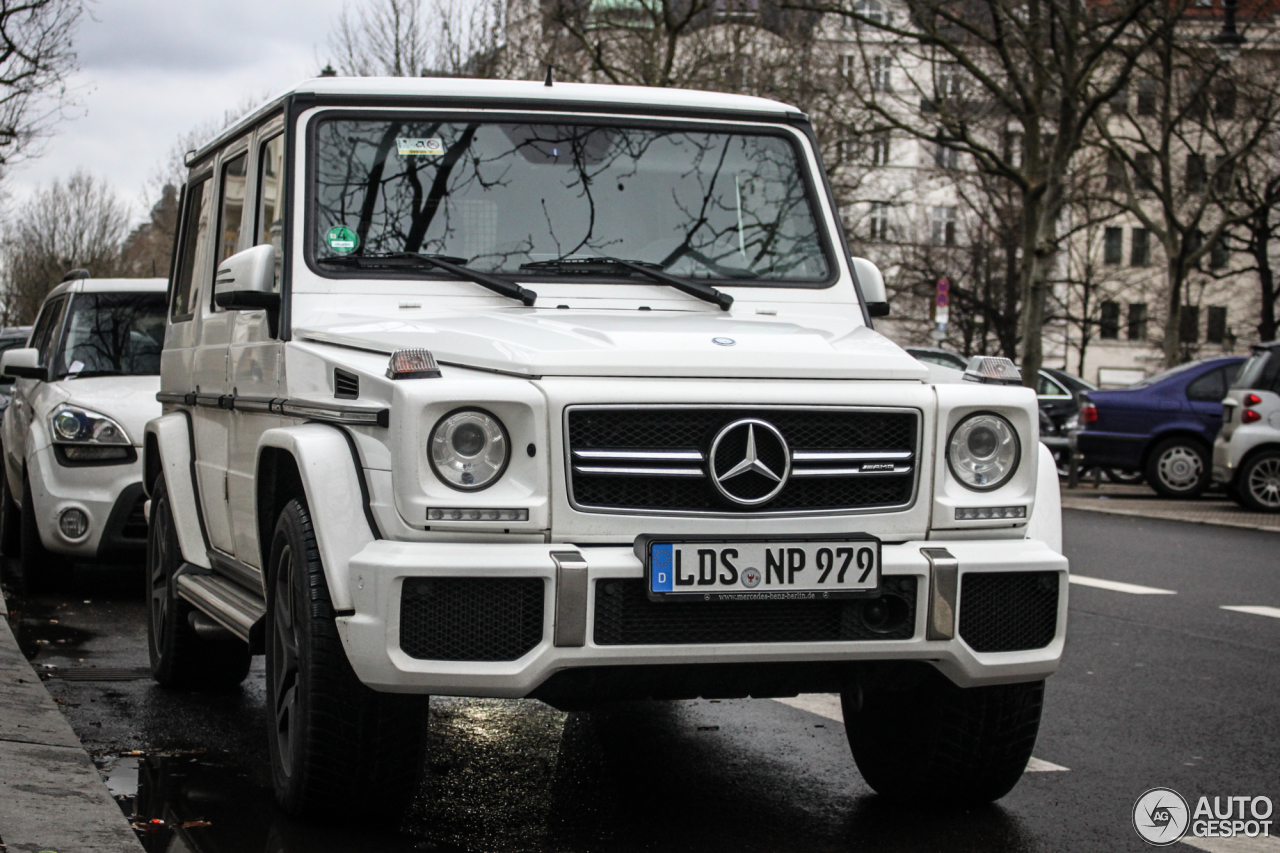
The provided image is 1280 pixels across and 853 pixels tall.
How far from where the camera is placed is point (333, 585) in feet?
13.4

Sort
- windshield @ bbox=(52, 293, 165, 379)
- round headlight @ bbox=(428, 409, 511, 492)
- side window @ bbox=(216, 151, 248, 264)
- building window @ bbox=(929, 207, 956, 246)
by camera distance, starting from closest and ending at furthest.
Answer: round headlight @ bbox=(428, 409, 511, 492)
side window @ bbox=(216, 151, 248, 264)
windshield @ bbox=(52, 293, 165, 379)
building window @ bbox=(929, 207, 956, 246)

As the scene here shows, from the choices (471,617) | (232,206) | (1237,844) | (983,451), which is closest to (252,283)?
(232,206)

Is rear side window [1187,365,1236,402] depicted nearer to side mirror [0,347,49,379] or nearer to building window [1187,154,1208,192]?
side mirror [0,347,49,379]

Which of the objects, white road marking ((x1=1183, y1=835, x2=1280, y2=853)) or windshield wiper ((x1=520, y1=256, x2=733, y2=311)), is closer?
white road marking ((x1=1183, y1=835, x2=1280, y2=853))

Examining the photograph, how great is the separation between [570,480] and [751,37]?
31.8 meters

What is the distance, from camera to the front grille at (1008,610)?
4.21m

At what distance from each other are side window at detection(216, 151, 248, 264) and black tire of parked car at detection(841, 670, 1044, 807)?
287 centimetres

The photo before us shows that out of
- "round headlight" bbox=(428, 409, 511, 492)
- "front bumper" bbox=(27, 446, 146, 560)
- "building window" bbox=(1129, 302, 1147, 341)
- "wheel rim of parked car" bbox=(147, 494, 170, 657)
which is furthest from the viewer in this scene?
"building window" bbox=(1129, 302, 1147, 341)

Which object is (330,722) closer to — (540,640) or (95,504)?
(540,640)

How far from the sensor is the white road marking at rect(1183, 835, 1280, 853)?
4.48 metres

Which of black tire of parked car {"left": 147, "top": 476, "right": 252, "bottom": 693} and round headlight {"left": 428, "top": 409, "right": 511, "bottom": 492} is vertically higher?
round headlight {"left": 428, "top": 409, "right": 511, "bottom": 492}

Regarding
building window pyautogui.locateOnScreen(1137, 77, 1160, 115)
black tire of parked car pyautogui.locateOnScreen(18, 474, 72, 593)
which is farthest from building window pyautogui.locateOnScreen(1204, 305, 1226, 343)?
black tire of parked car pyautogui.locateOnScreen(18, 474, 72, 593)

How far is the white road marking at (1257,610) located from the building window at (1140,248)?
69751 mm
